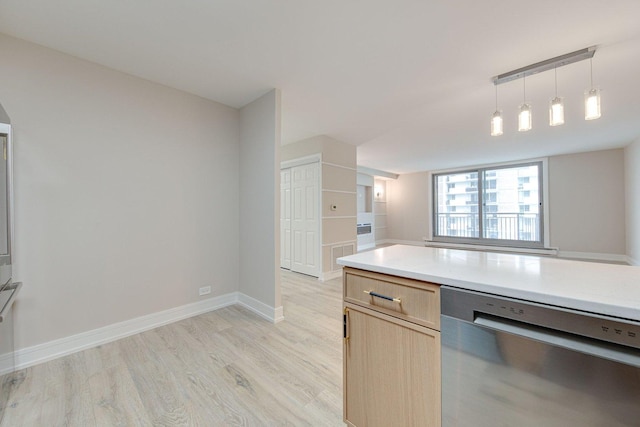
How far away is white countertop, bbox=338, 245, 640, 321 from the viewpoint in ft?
2.33

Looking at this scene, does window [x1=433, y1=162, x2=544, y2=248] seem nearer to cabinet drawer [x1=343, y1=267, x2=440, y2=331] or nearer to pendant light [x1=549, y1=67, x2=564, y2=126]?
pendant light [x1=549, y1=67, x2=564, y2=126]

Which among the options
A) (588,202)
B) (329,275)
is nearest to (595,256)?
(588,202)

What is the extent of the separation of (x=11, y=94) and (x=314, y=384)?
307 centimetres

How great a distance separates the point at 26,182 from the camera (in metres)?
1.88

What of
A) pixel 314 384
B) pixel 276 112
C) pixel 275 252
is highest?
pixel 276 112

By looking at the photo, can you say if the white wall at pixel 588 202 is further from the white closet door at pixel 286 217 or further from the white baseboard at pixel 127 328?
the white baseboard at pixel 127 328

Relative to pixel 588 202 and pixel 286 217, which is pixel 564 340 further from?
pixel 588 202

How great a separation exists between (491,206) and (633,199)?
8.13 ft

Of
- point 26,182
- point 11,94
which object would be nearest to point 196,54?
point 11,94

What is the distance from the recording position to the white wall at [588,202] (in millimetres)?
5375

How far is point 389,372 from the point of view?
108 cm

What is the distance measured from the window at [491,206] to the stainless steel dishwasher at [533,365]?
23.9 feet

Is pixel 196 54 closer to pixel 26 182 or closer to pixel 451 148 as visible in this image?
pixel 26 182

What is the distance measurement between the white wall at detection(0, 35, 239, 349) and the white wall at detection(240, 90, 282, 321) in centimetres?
24
